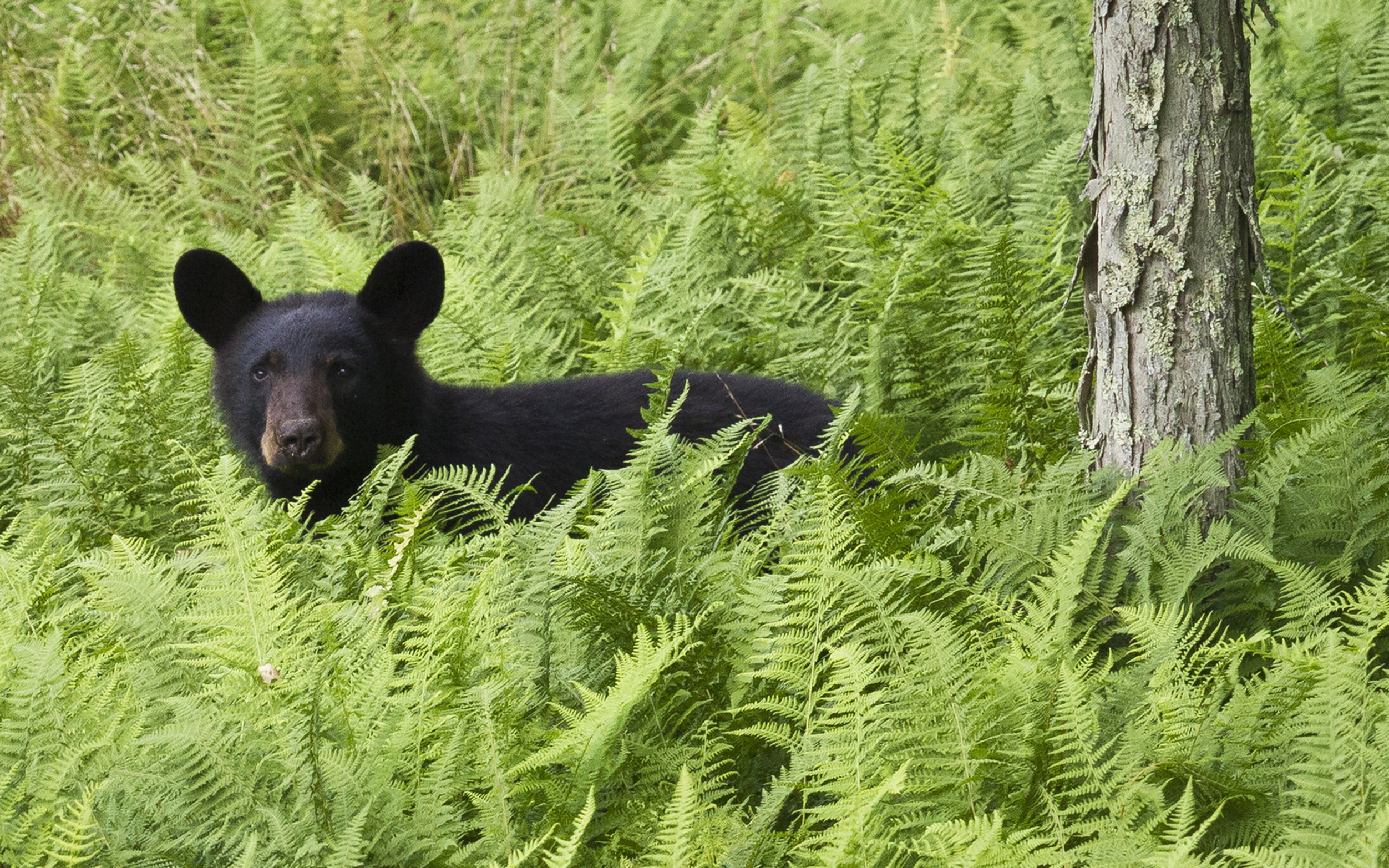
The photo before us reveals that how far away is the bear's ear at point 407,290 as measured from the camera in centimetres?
525

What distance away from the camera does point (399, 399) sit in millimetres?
5145

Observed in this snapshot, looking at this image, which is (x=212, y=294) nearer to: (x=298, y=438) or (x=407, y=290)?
(x=407, y=290)

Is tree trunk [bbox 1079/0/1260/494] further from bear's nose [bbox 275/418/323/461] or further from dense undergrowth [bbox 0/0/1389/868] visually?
bear's nose [bbox 275/418/323/461]

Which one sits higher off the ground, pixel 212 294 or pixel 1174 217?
pixel 212 294

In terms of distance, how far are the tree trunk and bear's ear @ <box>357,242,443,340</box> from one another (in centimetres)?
275

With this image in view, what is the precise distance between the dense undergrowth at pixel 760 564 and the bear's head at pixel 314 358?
0.35 metres

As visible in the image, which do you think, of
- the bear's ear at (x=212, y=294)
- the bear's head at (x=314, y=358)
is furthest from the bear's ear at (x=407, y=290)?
the bear's ear at (x=212, y=294)

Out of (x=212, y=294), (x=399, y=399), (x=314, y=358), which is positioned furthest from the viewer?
(x=212, y=294)

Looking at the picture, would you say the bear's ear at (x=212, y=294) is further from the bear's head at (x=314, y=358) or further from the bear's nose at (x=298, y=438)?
the bear's nose at (x=298, y=438)

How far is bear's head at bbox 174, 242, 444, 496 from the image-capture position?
4852mm

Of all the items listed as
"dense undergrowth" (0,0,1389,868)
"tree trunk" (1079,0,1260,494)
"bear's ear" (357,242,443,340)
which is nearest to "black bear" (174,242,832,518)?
"bear's ear" (357,242,443,340)

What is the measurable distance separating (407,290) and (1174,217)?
3149 millimetres

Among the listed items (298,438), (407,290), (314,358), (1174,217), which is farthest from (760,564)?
(407,290)

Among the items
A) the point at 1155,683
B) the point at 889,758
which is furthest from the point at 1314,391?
the point at 889,758
